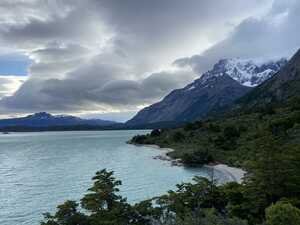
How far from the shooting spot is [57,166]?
122688 mm

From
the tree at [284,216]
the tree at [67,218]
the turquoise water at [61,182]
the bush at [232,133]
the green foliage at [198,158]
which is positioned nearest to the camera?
the tree at [284,216]

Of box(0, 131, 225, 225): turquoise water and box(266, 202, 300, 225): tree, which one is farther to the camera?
box(0, 131, 225, 225): turquoise water

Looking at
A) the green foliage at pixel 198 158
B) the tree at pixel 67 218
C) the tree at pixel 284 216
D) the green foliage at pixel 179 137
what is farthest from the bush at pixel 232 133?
the tree at pixel 284 216

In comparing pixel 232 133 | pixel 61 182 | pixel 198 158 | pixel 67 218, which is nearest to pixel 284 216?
pixel 67 218

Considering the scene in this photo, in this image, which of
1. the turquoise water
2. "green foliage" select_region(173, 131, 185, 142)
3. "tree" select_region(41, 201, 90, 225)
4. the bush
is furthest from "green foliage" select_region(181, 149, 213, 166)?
"tree" select_region(41, 201, 90, 225)

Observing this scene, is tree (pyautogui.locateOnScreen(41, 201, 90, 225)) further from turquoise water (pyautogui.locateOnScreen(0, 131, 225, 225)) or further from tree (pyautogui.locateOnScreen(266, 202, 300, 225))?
turquoise water (pyautogui.locateOnScreen(0, 131, 225, 225))

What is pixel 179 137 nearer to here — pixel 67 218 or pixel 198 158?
pixel 198 158

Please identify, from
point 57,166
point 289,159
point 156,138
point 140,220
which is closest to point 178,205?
point 140,220

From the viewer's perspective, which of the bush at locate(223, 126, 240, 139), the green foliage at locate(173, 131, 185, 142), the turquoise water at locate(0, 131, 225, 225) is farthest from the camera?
the green foliage at locate(173, 131, 185, 142)

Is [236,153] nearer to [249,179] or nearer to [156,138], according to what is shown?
[249,179]

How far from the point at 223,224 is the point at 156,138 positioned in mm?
172453

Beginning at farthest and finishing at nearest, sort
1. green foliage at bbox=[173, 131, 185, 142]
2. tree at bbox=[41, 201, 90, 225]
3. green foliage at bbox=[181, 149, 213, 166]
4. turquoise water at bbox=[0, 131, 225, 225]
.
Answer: green foliage at bbox=[173, 131, 185, 142], green foliage at bbox=[181, 149, 213, 166], turquoise water at bbox=[0, 131, 225, 225], tree at bbox=[41, 201, 90, 225]

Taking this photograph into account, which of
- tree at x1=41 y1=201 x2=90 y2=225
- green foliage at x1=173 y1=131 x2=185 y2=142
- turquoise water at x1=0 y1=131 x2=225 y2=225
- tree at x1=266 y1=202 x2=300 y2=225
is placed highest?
green foliage at x1=173 y1=131 x2=185 y2=142

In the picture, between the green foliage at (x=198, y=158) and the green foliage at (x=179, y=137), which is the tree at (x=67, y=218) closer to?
the green foliage at (x=198, y=158)
